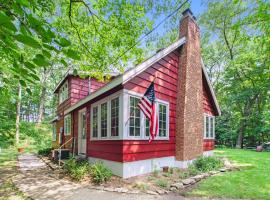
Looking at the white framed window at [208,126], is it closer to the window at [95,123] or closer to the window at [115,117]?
the window at [95,123]

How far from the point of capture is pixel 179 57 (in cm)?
1015

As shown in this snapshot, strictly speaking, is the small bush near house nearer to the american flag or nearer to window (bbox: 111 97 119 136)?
the american flag

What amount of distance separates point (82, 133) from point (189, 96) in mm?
5859

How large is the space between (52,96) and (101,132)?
100 feet

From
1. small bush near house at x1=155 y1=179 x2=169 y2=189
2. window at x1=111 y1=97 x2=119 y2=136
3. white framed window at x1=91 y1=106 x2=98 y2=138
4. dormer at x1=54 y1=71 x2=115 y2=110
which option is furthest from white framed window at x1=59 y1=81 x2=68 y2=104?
small bush near house at x1=155 y1=179 x2=169 y2=189

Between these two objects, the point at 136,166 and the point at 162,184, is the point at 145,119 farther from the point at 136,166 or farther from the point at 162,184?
the point at 162,184

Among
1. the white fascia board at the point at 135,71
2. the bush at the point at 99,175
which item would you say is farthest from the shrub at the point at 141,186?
the white fascia board at the point at 135,71

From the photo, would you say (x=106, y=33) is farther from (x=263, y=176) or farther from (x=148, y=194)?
(x=263, y=176)

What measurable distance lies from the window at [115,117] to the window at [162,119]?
6.11ft

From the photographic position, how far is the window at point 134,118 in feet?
25.4

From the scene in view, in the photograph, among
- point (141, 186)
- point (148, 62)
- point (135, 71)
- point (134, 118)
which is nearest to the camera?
point (141, 186)

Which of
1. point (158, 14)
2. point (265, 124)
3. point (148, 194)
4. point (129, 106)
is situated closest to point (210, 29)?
Answer: point (265, 124)

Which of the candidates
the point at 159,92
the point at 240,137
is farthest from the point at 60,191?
the point at 240,137

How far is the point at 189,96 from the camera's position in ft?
32.0
